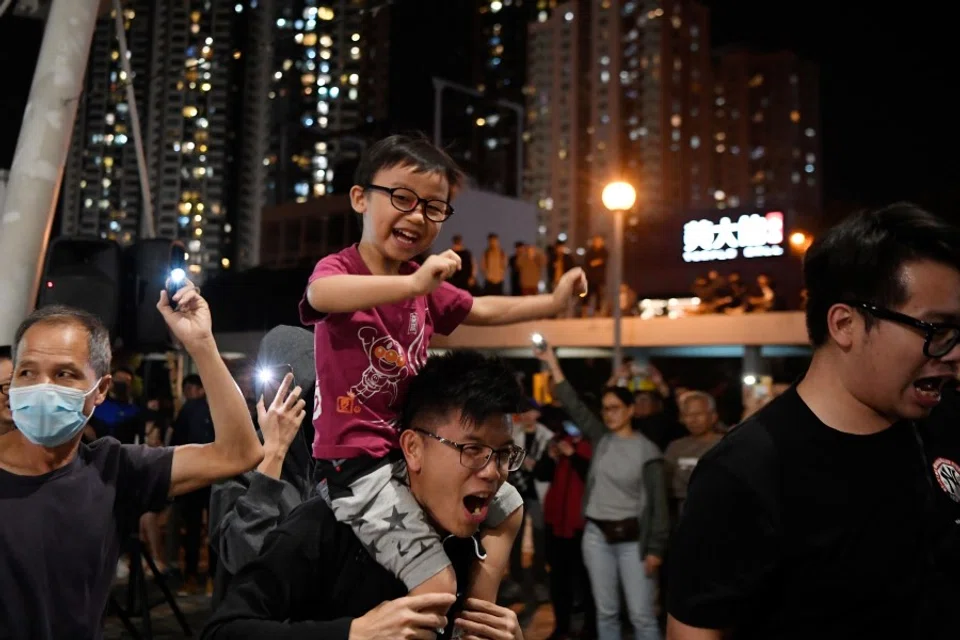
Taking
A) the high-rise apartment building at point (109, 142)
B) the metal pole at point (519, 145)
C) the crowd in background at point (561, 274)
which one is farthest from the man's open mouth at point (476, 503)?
the metal pole at point (519, 145)

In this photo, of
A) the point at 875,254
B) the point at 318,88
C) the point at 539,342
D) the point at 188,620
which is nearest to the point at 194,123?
the point at 318,88

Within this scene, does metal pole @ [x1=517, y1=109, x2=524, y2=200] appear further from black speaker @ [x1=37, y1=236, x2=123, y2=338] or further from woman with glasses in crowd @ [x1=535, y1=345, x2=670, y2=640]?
black speaker @ [x1=37, y1=236, x2=123, y2=338]

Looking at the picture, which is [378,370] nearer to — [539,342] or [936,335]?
[936,335]

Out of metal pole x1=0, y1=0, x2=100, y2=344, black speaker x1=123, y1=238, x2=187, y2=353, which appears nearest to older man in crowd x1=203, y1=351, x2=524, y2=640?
metal pole x1=0, y1=0, x2=100, y2=344

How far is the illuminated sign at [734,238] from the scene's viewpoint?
26.1 m

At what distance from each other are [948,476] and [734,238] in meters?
26.3

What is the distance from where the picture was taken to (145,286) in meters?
5.66

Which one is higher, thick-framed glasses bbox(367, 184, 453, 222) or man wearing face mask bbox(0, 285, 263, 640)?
thick-framed glasses bbox(367, 184, 453, 222)

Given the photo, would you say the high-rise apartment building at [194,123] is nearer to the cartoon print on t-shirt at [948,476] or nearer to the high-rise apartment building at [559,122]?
the cartoon print on t-shirt at [948,476]

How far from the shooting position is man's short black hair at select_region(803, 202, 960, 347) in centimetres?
194

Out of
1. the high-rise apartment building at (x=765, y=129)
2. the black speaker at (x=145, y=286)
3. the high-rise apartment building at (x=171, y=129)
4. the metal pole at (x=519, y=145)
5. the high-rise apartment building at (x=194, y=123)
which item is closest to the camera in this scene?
the black speaker at (x=145, y=286)

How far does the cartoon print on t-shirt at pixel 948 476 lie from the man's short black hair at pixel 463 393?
98cm

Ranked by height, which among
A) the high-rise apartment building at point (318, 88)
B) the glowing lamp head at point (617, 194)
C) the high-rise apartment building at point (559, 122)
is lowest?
the glowing lamp head at point (617, 194)

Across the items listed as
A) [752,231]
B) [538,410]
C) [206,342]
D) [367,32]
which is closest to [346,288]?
[206,342]
